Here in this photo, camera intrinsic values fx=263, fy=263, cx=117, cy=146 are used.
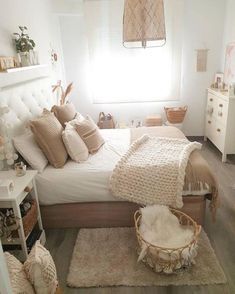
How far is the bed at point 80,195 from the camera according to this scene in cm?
218

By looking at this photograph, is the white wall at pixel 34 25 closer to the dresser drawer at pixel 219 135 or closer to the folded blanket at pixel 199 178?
the folded blanket at pixel 199 178

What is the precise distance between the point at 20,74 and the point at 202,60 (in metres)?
2.94

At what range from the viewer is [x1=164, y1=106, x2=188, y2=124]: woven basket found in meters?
4.16

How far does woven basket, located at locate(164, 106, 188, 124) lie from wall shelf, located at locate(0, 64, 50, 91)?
6.62 ft

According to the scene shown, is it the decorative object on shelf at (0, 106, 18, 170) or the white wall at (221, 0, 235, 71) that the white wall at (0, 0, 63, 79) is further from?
the white wall at (221, 0, 235, 71)

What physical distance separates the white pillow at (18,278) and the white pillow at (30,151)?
89 centimetres

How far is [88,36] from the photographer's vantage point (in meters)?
4.13

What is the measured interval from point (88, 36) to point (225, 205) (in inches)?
125

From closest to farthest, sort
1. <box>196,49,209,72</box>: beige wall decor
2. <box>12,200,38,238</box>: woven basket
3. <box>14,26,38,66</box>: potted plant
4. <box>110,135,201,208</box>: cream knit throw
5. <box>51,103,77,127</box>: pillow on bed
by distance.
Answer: <box>12,200,38,238</box>: woven basket
<box>110,135,201,208</box>: cream knit throw
<box>14,26,38,66</box>: potted plant
<box>51,103,77,127</box>: pillow on bed
<box>196,49,209,72</box>: beige wall decor

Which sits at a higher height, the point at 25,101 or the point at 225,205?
the point at 25,101

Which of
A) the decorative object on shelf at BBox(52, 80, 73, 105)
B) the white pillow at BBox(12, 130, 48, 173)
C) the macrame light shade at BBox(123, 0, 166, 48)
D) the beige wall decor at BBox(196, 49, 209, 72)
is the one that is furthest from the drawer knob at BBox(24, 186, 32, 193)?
the beige wall decor at BBox(196, 49, 209, 72)

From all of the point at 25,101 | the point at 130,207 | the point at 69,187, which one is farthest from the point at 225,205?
the point at 25,101

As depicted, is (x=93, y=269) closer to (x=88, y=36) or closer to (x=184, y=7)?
(x=88, y=36)

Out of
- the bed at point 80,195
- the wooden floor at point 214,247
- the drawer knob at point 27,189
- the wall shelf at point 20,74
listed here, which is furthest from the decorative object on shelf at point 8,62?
the wooden floor at point 214,247
